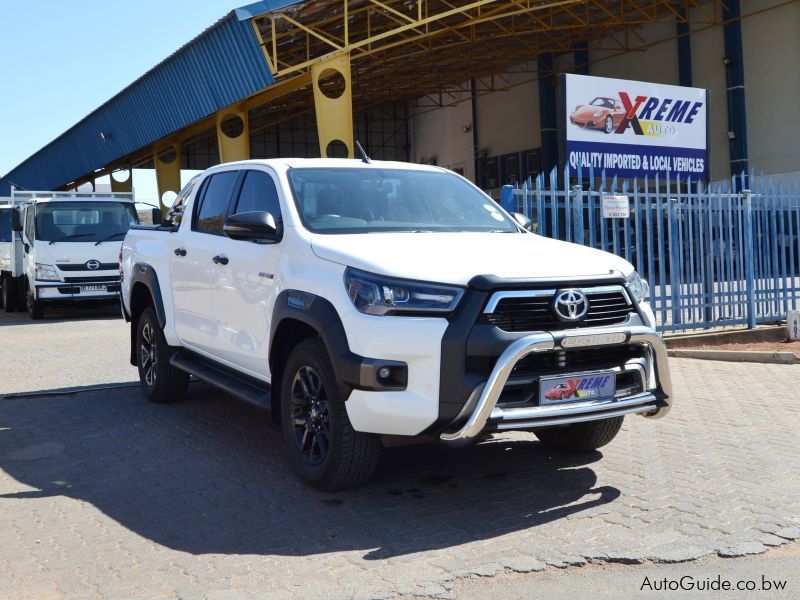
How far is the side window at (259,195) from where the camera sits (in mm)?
5816

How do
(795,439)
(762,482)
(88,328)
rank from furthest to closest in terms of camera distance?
A: (88,328)
(795,439)
(762,482)

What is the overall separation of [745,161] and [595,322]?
26.5 m

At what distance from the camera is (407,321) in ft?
14.7

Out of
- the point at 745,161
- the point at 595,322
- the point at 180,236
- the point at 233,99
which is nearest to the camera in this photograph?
the point at 595,322

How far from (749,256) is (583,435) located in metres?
7.40


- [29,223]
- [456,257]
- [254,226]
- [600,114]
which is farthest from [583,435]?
[29,223]

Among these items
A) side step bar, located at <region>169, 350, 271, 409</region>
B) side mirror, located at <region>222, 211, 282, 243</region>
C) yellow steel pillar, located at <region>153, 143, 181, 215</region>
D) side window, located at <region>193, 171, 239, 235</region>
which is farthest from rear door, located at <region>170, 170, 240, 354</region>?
yellow steel pillar, located at <region>153, 143, 181, 215</region>

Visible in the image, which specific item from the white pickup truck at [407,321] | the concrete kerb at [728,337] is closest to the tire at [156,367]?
the white pickup truck at [407,321]

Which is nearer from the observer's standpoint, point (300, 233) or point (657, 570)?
point (657, 570)

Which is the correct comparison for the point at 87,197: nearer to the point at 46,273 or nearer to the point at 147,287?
the point at 46,273

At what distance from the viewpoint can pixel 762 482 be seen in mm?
5242

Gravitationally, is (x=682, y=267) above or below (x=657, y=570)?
above

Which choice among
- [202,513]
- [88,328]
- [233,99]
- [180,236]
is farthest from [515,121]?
[202,513]

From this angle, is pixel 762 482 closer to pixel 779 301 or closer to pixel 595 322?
pixel 595 322
